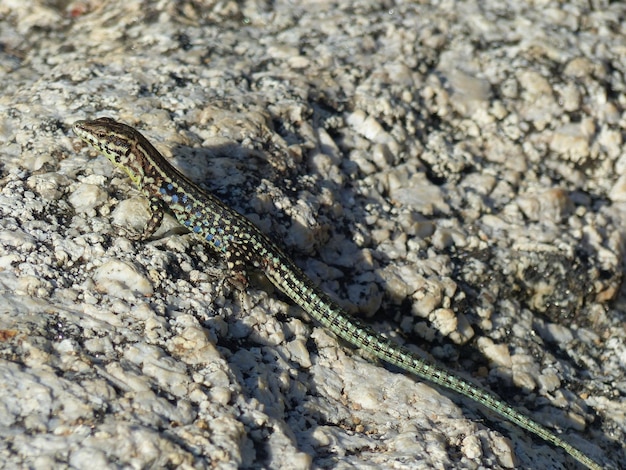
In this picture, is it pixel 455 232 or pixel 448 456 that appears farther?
pixel 455 232

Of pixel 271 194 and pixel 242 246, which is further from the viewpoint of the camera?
pixel 271 194

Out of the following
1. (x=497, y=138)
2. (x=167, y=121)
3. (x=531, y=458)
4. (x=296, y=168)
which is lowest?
(x=531, y=458)

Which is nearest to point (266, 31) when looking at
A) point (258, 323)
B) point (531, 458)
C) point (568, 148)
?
point (568, 148)

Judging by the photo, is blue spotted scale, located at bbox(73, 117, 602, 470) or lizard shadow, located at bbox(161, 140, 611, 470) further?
lizard shadow, located at bbox(161, 140, 611, 470)

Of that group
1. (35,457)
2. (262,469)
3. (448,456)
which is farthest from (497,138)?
(35,457)

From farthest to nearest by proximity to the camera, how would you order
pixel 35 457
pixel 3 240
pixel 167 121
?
pixel 167 121 < pixel 3 240 < pixel 35 457

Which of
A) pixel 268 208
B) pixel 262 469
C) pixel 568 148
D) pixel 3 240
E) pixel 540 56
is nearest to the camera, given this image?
pixel 262 469

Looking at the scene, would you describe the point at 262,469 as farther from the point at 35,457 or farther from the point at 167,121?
the point at 167,121

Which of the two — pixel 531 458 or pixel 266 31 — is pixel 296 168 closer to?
pixel 266 31

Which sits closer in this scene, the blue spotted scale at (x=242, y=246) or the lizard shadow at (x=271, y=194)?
the blue spotted scale at (x=242, y=246)

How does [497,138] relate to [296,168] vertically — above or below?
below
